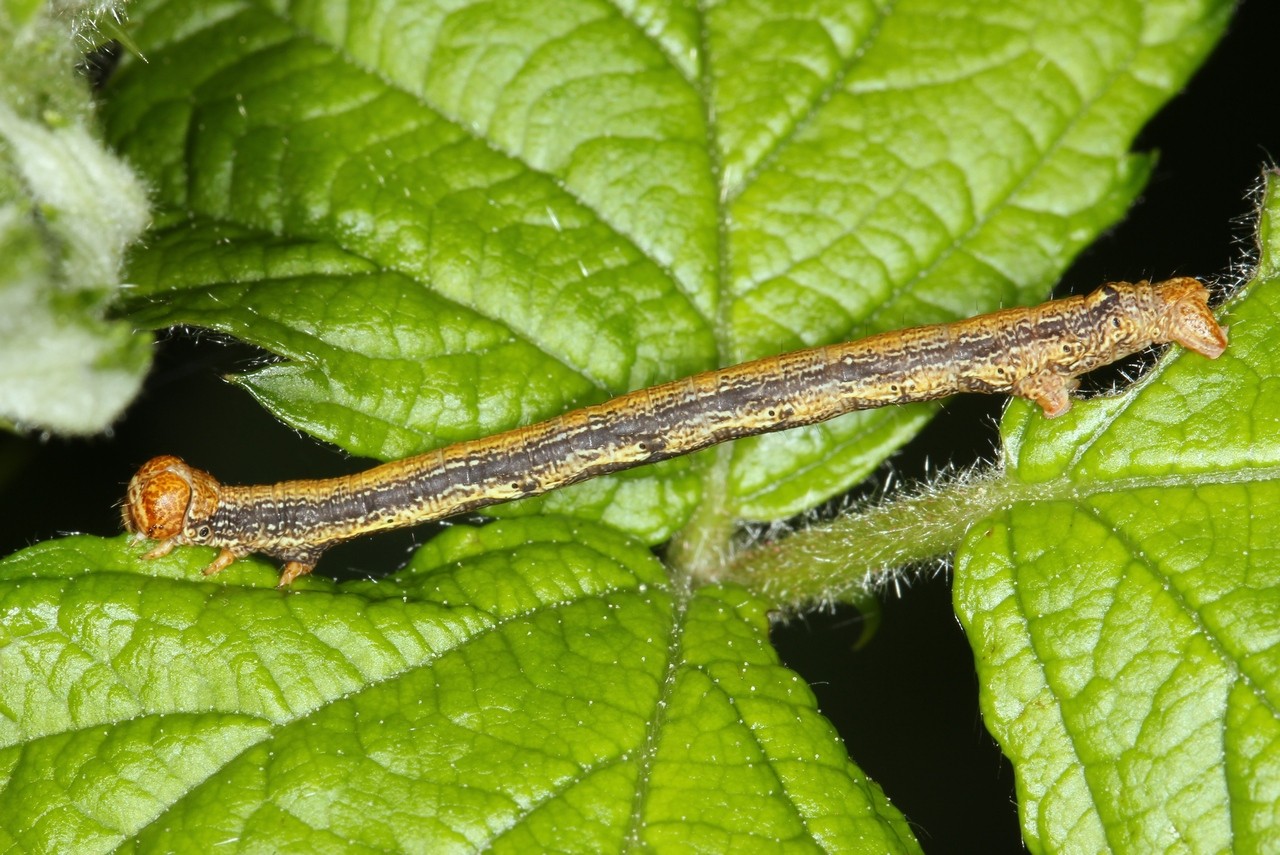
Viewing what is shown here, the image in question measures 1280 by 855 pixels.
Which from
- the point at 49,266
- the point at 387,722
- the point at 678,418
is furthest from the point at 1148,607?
the point at 49,266

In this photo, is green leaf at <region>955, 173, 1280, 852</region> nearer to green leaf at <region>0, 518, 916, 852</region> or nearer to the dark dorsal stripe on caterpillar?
the dark dorsal stripe on caterpillar

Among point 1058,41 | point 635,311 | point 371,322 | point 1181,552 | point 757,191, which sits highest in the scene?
point 1058,41

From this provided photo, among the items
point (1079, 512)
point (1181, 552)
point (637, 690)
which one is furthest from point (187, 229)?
point (1181, 552)

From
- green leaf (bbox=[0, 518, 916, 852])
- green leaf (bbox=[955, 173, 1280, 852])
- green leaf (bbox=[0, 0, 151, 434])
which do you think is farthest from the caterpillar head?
green leaf (bbox=[955, 173, 1280, 852])

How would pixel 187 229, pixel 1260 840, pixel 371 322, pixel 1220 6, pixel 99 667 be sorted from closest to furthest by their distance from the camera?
pixel 1260 840
pixel 99 667
pixel 371 322
pixel 187 229
pixel 1220 6

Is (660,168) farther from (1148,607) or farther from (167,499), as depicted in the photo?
(1148,607)

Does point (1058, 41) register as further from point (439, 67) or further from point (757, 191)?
point (439, 67)

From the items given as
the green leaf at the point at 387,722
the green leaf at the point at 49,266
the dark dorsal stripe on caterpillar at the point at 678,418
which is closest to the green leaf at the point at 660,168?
the dark dorsal stripe on caterpillar at the point at 678,418

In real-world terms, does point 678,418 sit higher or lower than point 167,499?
higher
